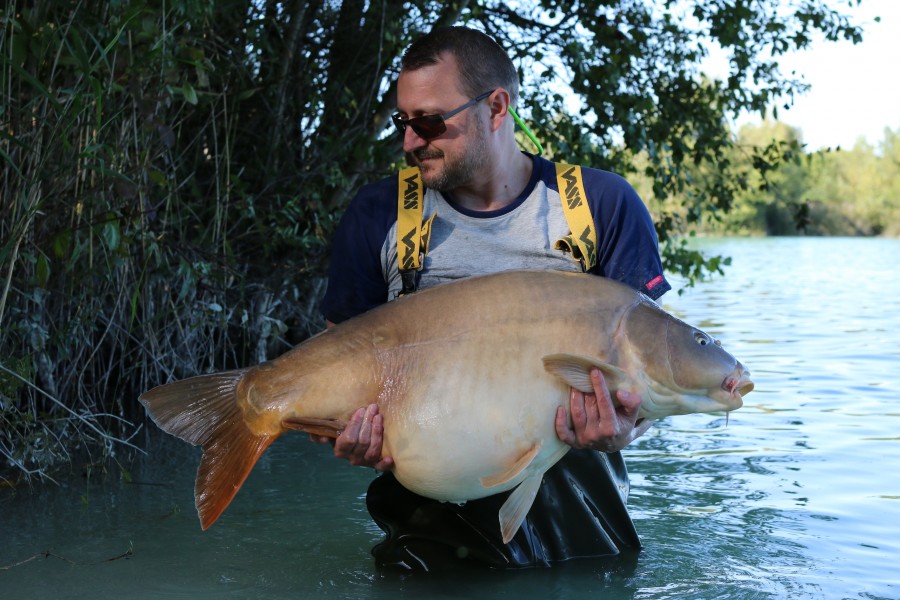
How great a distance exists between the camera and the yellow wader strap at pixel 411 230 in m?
3.29

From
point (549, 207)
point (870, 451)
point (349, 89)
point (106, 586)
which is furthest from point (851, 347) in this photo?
point (106, 586)

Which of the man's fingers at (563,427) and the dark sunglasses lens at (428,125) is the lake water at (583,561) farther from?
the dark sunglasses lens at (428,125)

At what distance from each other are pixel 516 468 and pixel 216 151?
10.4 ft

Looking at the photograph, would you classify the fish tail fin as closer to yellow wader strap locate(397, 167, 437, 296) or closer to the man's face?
yellow wader strap locate(397, 167, 437, 296)

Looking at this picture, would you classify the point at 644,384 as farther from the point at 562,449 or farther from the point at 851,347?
the point at 851,347

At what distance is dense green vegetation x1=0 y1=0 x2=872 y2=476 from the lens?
417 centimetres

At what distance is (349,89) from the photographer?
6.95m

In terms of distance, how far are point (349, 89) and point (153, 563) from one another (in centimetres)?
414

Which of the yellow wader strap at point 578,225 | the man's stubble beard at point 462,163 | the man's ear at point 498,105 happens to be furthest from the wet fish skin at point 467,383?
the man's ear at point 498,105

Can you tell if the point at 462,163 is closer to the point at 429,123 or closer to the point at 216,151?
the point at 429,123

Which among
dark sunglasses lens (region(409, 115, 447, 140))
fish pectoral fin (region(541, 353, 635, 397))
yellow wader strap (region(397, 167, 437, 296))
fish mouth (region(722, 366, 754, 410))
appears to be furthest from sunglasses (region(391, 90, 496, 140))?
fish mouth (region(722, 366, 754, 410))

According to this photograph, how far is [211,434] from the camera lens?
9.07 ft

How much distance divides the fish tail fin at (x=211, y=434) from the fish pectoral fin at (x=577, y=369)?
753 millimetres

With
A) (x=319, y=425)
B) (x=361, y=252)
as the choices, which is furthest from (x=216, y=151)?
(x=319, y=425)
